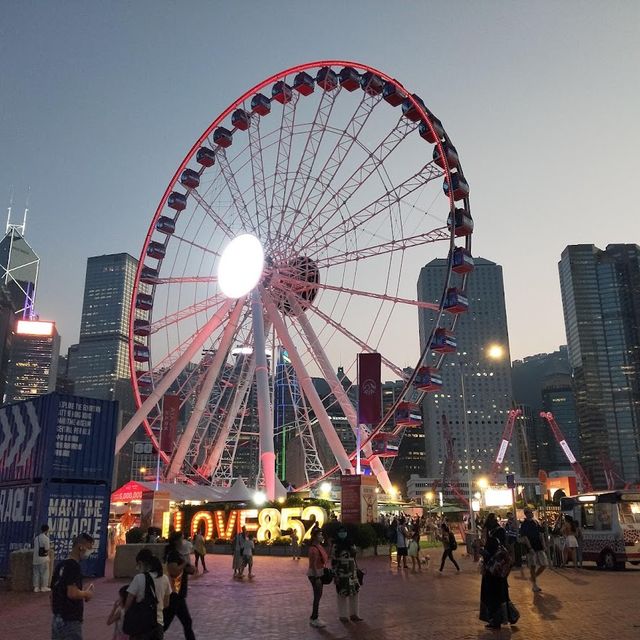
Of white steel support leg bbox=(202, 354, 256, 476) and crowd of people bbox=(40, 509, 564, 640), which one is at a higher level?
white steel support leg bbox=(202, 354, 256, 476)

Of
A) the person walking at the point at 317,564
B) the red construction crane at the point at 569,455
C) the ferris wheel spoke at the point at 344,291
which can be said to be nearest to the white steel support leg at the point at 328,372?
the ferris wheel spoke at the point at 344,291

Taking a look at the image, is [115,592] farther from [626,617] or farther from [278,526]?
[278,526]

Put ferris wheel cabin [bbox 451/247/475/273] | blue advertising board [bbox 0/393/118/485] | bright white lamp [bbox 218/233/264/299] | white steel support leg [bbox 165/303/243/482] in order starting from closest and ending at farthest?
blue advertising board [bbox 0/393/118/485] → ferris wheel cabin [bbox 451/247/475/273] → bright white lamp [bbox 218/233/264/299] → white steel support leg [bbox 165/303/243/482]

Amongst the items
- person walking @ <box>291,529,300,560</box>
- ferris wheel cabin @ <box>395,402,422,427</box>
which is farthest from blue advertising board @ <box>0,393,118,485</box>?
ferris wheel cabin @ <box>395,402,422,427</box>

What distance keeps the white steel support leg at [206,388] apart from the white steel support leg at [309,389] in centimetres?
232

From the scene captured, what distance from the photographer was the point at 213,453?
4319 cm

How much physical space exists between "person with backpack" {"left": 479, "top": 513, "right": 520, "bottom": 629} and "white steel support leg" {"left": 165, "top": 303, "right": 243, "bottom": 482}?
28231 mm

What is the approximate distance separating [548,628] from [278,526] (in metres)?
22.4

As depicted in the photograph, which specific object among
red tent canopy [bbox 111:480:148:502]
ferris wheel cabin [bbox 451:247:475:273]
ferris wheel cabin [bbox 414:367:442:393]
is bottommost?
red tent canopy [bbox 111:480:148:502]

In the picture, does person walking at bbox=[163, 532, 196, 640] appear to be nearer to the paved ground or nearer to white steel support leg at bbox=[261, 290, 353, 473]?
the paved ground

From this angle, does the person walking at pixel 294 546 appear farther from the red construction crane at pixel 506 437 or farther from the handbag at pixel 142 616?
the red construction crane at pixel 506 437

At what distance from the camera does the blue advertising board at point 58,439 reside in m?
20.2

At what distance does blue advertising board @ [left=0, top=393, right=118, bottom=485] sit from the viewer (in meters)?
20.2

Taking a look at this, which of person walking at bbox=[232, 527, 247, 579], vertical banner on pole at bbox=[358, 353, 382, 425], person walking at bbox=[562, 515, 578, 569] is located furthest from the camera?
vertical banner on pole at bbox=[358, 353, 382, 425]
